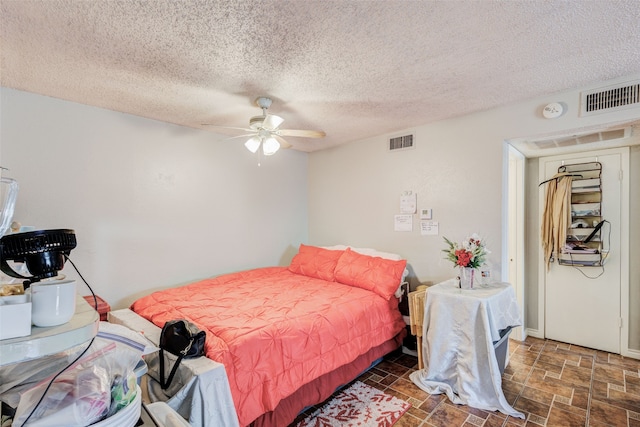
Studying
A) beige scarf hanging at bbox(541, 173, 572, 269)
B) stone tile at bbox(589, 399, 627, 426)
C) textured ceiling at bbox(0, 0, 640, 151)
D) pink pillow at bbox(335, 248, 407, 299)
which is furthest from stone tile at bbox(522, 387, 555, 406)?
textured ceiling at bbox(0, 0, 640, 151)

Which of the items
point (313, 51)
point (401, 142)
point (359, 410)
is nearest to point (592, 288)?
point (401, 142)

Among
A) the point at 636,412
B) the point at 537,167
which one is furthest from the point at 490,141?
the point at 636,412

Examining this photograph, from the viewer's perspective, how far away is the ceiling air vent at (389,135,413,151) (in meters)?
3.36

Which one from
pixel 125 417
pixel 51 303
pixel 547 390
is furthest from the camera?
pixel 547 390

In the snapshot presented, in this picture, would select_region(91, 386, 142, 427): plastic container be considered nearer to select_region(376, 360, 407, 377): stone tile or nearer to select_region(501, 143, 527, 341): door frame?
select_region(376, 360, 407, 377): stone tile

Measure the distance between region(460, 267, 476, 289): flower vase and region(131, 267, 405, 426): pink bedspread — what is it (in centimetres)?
67

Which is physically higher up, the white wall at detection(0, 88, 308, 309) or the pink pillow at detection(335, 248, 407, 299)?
the white wall at detection(0, 88, 308, 309)

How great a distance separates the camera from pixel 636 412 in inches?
84.6

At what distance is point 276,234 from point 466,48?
3.09m

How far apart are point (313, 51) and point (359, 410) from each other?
2480mm

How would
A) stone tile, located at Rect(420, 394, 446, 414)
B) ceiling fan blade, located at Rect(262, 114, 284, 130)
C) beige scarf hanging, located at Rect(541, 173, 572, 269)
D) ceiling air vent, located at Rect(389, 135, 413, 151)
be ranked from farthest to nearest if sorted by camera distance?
ceiling air vent, located at Rect(389, 135, 413, 151) → beige scarf hanging, located at Rect(541, 173, 572, 269) → ceiling fan blade, located at Rect(262, 114, 284, 130) → stone tile, located at Rect(420, 394, 446, 414)

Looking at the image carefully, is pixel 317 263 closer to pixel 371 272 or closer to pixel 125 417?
pixel 371 272

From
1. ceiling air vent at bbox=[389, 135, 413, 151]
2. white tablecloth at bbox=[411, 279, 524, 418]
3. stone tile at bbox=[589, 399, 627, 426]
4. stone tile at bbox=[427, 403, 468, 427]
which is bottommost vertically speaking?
stone tile at bbox=[427, 403, 468, 427]

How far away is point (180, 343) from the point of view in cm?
167
